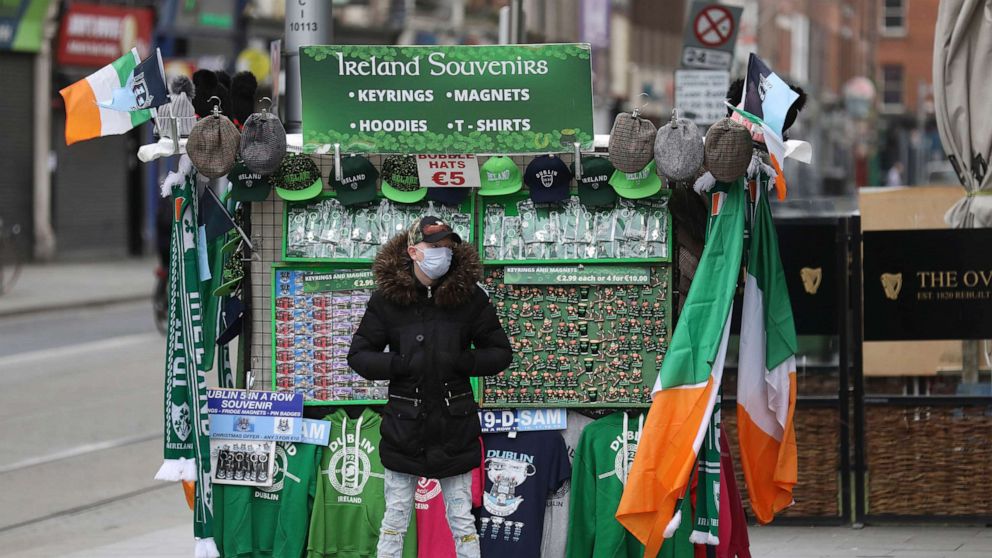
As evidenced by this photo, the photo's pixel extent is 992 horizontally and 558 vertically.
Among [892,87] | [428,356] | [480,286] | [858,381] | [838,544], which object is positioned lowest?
[838,544]

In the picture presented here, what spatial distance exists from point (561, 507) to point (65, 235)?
928 inches

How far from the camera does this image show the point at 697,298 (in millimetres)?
6301

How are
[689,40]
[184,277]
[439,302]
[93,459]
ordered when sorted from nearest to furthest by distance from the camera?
1. [439,302]
2. [184,277]
3. [93,459]
4. [689,40]

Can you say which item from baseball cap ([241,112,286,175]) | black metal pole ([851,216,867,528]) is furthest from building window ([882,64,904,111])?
baseball cap ([241,112,286,175])

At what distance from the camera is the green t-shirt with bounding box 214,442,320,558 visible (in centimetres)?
678

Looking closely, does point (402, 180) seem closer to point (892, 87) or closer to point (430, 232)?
point (430, 232)

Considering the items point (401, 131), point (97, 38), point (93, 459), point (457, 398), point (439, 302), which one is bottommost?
point (93, 459)

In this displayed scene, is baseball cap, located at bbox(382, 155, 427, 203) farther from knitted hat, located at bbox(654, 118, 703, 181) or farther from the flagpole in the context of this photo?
knitted hat, located at bbox(654, 118, 703, 181)

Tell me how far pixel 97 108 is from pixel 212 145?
18.9 inches

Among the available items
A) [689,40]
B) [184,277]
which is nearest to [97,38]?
[689,40]

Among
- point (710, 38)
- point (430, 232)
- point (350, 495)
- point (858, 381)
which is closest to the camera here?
point (430, 232)

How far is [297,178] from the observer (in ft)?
21.9

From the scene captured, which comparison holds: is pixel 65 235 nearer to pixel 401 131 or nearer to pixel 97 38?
pixel 97 38

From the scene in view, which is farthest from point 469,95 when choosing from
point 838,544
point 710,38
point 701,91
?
point 710,38
